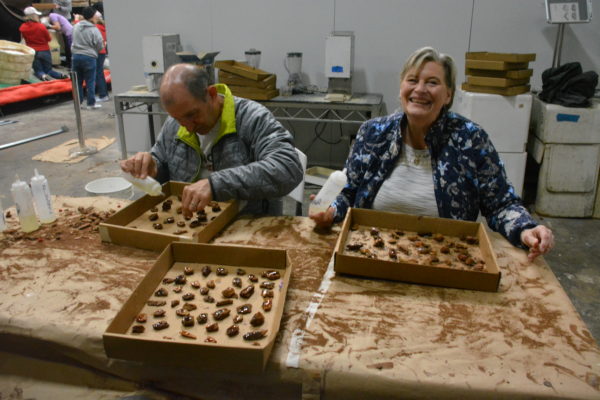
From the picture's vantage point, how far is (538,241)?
148cm

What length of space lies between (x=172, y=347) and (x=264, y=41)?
4118 millimetres

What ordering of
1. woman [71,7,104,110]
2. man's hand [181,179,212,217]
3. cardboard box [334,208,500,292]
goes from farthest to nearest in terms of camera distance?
woman [71,7,104,110], man's hand [181,179,212,217], cardboard box [334,208,500,292]

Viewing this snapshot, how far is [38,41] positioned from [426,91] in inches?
326

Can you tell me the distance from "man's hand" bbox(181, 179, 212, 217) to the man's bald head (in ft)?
1.11

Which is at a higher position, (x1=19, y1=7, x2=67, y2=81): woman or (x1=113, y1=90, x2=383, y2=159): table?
(x1=19, y1=7, x2=67, y2=81): woman

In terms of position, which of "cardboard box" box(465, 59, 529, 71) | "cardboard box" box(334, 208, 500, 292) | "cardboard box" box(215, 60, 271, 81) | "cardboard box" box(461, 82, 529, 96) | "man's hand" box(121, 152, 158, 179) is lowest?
"cardboard box" box(334, 208, 500, 292)

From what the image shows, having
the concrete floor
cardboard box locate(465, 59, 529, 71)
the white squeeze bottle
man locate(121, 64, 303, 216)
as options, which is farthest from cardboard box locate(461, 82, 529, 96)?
the white squeeze bottle

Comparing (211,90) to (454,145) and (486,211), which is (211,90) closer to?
(454,145)

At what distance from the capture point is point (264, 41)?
15.4 feet

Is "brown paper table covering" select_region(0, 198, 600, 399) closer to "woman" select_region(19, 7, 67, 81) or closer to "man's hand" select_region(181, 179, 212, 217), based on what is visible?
"man's hand" select_region(181, 179, 212, 217)

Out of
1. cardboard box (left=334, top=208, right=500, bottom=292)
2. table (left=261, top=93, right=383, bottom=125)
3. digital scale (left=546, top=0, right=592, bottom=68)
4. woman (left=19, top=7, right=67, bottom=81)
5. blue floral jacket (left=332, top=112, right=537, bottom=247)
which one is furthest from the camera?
woman (left=19, top=7, right=67, bottom=81)

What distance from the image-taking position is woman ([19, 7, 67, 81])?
779 centimetres

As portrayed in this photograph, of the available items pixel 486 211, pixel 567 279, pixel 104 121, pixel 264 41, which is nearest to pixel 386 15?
pixel 264 41

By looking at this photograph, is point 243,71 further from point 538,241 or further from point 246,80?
point 538,241
